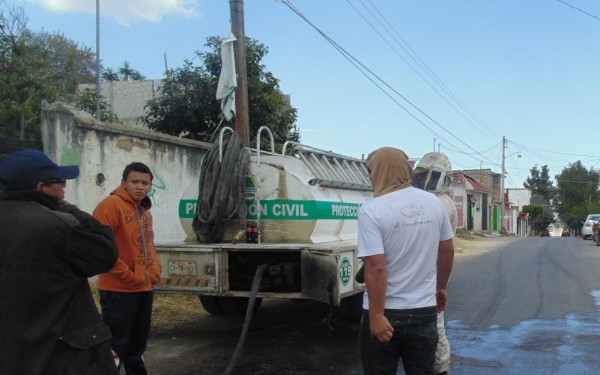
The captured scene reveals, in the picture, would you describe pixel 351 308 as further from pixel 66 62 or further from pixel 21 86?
pixel 66 62

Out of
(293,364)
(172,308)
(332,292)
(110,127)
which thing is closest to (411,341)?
(332,292)

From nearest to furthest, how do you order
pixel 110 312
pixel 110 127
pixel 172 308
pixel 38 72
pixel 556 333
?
pixel 110 312
pixel 556 333
pixel 172 308
pixel 110 127
pixel 38 72

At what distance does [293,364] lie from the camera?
5.22 meters

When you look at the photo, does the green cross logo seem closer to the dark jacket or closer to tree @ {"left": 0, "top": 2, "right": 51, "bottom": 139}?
the dark jacket

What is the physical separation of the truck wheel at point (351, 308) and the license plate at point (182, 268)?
73.9 inches

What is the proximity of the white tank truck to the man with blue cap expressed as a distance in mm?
3030

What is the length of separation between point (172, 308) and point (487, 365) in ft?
14.8

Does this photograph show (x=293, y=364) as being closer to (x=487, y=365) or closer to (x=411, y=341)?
(x=487, y=365)

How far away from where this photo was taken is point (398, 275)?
2.83 m

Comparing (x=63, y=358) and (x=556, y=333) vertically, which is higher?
(x=63, y=358)

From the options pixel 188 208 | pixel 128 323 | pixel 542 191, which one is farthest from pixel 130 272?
pixel 542 191

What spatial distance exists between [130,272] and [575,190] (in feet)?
300

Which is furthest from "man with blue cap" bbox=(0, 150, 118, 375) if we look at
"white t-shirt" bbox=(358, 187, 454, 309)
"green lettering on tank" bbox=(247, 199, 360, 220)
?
"green lettering on tank" bbox=(247, 199, 360, 220)

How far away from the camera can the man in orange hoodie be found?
4.06 meters
